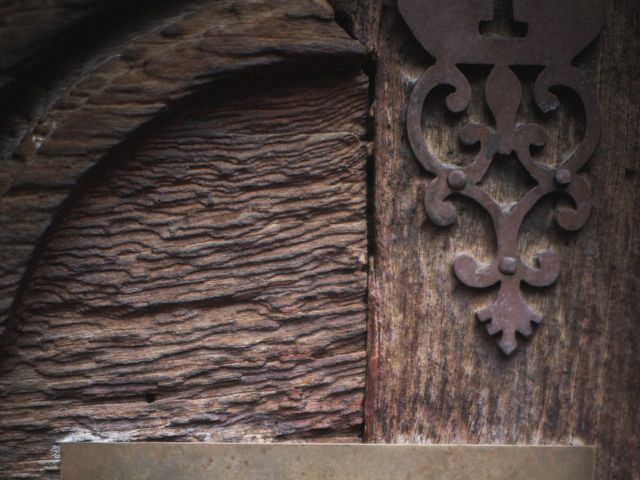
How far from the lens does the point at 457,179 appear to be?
647 mm

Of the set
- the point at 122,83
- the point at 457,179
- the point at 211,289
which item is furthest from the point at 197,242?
the point at 457,179

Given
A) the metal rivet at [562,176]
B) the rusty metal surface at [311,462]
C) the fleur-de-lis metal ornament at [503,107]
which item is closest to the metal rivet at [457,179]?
the fleur-de-lis metal ornament at [503,107]

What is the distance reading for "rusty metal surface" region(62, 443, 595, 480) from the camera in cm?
60

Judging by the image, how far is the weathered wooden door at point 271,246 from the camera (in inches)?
22.8

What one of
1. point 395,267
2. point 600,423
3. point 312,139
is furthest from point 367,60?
point 600,423

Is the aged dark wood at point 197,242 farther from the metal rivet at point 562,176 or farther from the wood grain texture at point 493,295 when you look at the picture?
the metal rivet at point 562,176

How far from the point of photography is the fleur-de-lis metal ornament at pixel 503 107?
2.11 ft

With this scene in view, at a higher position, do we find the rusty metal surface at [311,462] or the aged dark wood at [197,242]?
the aged dark wood at [197,242]

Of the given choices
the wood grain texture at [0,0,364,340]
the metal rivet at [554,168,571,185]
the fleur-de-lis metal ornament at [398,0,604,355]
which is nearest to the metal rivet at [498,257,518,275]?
the fleur-de-lis metal ornament at [398,0,604,355]

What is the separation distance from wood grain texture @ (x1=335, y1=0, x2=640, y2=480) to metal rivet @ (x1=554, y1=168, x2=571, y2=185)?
3cm

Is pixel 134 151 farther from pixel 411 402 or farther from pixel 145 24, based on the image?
pixel 411 402

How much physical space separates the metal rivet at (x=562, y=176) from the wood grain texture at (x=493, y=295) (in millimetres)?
29

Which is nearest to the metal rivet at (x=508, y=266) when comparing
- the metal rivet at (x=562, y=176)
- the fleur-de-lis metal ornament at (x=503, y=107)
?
the fleur-de-lis metal ornament at (x=503, y=107)

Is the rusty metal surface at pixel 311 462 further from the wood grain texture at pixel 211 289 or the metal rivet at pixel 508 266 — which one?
the metal rivet at pixel 508 266
